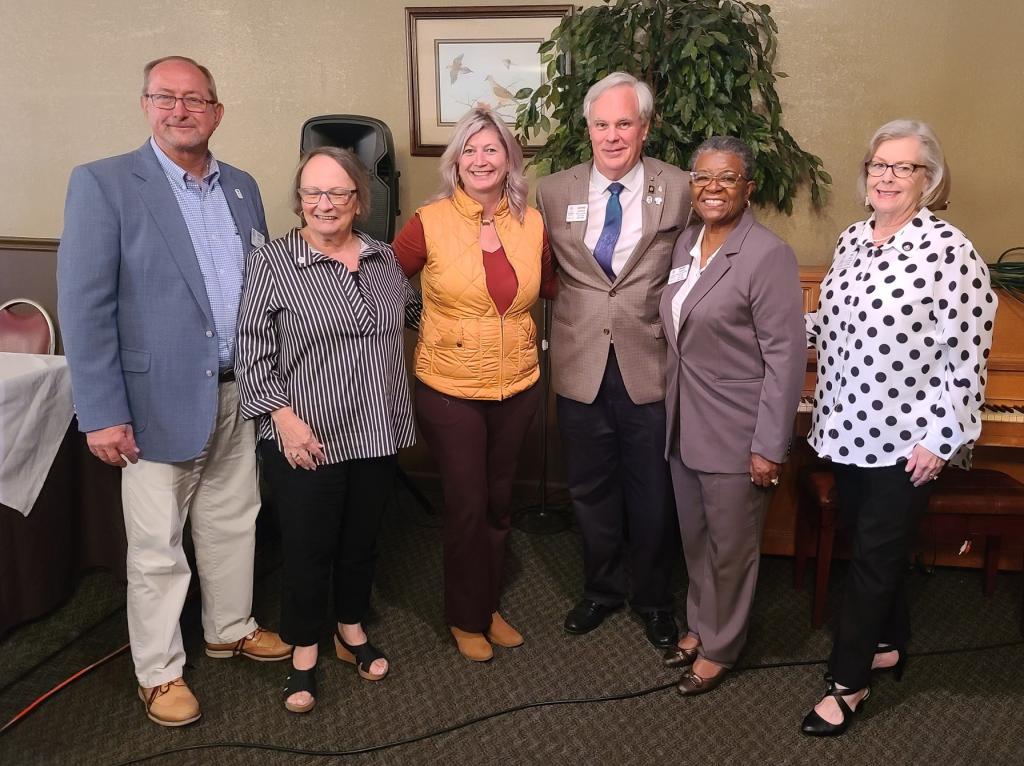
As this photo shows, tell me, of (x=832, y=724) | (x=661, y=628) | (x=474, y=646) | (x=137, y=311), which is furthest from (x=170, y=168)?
(x=832, y=724)

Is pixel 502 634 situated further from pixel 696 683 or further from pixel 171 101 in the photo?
pixel 171 101

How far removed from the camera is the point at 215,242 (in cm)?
199

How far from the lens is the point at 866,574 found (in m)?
1.97

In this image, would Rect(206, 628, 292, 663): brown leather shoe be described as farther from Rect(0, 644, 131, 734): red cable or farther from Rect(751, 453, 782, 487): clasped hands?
Rect(751, 453, 782, 487): clasped hands

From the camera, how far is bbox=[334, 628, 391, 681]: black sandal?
2273 mm

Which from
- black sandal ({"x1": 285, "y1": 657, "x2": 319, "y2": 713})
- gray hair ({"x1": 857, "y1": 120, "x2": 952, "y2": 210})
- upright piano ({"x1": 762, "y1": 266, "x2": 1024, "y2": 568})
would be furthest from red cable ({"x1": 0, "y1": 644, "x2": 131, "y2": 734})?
gray hair ({"x1": 857, "y1": 120, "x2": 952, "y2": 210})

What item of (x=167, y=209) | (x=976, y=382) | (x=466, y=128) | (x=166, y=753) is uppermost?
(x=466, y=128)

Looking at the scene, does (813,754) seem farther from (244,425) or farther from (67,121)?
(67,121)

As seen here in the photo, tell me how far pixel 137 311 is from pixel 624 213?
127 centimetres

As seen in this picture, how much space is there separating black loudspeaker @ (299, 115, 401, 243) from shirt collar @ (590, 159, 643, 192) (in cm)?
102

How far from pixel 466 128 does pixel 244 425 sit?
1.00 m

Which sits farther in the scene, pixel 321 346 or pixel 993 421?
pixel 993 421

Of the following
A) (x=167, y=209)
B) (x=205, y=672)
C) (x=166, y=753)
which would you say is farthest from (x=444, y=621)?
(x=167, y=209)

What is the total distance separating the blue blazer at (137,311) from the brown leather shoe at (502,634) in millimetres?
1049
